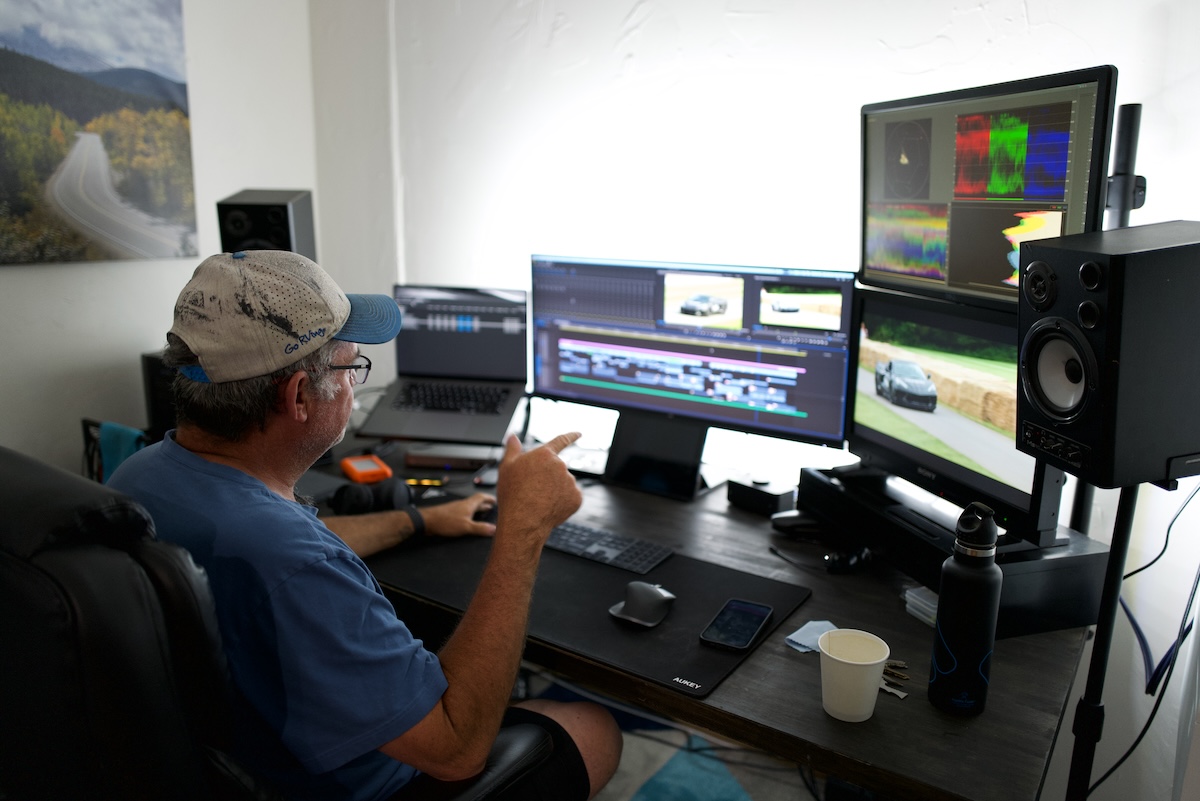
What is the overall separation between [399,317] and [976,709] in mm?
1031

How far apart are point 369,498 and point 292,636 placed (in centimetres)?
87

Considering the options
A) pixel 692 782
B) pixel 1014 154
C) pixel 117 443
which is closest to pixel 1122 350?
pixel 1014 154

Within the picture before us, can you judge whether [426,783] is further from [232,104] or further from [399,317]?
[232,104]

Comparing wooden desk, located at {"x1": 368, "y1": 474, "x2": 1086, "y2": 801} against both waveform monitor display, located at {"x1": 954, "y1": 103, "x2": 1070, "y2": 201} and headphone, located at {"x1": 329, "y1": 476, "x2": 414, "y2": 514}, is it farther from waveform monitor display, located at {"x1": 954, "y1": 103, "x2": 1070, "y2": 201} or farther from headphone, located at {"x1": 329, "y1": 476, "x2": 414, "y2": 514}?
waveform monitor display, located at {"x1": 954, "y1": 103, "x2": 1070, "y2": 201}

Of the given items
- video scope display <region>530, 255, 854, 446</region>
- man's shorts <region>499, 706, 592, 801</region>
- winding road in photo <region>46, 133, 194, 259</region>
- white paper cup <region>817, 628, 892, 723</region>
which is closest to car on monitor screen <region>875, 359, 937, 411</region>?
video scope display <region>530, 255, 854, 446</region>

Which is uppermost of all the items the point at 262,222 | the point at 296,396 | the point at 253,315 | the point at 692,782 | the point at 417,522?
the point at 262,222

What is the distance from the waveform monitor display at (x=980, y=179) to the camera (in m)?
1.33

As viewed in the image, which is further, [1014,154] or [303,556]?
[1014,154]

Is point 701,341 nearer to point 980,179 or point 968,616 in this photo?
point 980,179

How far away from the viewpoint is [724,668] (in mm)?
1317

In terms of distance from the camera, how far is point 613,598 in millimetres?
1543

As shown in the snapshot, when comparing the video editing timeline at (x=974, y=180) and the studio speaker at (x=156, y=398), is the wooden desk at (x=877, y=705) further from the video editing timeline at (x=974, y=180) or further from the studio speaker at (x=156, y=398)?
the studio speaker at (x=156, y=398)

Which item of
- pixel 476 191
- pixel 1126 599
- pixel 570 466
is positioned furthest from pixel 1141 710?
pixel 476 191

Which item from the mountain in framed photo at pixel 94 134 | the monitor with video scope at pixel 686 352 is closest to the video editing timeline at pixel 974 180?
the monitor with video scope at pixel 686 352
